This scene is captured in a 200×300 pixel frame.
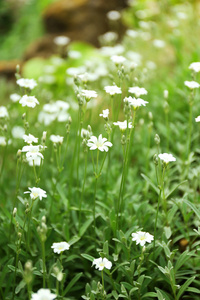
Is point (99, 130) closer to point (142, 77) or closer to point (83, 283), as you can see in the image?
point (142, 77)

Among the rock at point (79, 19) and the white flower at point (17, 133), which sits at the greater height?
the rock at point (79, 19)

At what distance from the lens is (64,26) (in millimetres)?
8133

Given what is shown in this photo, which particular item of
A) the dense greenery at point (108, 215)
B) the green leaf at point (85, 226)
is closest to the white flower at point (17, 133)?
the dense greenery at point (108, 215)

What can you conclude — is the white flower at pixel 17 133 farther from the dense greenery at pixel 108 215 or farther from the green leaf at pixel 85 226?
the green leaf at pixel 85 226

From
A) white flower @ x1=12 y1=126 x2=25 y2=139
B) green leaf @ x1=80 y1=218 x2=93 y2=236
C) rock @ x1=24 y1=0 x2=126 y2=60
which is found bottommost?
green leaf @ x1=80 y1=218 x2=93 y2=236

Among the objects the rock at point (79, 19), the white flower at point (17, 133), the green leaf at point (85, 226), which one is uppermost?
the rock at point (79, 19)

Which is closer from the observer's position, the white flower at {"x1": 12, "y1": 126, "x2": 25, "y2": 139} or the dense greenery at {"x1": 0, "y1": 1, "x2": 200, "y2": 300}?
the dense greenery at {"x1": 0, "y1": 1, "x2": 200, "y2": 300}

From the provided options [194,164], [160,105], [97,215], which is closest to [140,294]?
[97,215]

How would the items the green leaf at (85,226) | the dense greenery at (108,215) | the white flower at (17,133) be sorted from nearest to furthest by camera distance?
the dense greenery at (108,215) → the green leaf at (85,226) → the white flower at (17,133)

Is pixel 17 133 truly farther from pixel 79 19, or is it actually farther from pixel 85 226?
pixel 79 19

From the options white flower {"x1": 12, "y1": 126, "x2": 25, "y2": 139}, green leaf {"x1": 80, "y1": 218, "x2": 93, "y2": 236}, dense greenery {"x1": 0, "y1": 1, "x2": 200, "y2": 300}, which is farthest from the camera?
white flower {"x1": 12, "y1": 126, "x2": 25, "y2": 139}

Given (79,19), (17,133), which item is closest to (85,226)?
(17,133)

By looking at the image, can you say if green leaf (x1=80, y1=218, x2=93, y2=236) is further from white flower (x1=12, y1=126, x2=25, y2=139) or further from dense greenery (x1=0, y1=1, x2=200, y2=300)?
white flower (x1=12, y1=126, x2=25, y2=139)

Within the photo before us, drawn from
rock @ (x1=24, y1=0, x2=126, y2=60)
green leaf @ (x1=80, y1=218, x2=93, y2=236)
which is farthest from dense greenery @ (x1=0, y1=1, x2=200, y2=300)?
rock @ (x1=24, y1=0, x2=126, y2=60)
